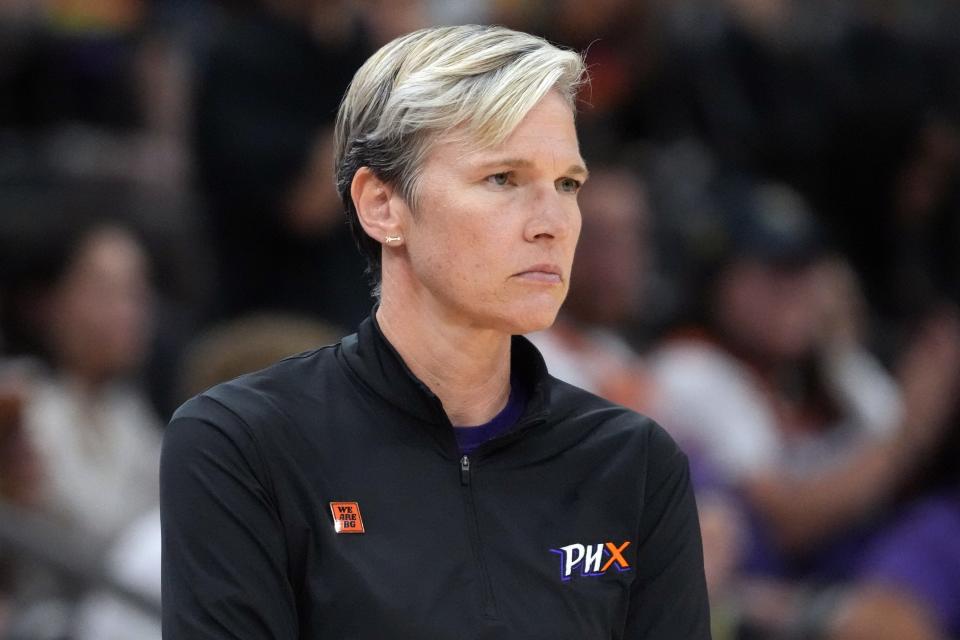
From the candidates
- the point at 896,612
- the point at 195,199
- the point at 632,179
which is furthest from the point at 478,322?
the point at 632,179

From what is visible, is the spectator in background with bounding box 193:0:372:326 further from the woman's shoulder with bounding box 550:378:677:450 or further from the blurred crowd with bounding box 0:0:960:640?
the woman's shoulder with bounding box 550:378:677:450

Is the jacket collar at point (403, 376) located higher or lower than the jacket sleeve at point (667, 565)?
higher

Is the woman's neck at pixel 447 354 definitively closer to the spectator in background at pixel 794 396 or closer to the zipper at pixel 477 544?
the zipper at pixel 477 544

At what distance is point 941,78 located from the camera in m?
8.70

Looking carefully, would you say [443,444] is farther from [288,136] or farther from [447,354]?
[288,136]

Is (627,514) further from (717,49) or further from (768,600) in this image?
(717,49)

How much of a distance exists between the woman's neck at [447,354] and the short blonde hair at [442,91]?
175mm

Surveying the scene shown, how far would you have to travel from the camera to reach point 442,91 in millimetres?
2115

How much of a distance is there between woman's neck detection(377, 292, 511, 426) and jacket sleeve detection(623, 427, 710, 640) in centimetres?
26

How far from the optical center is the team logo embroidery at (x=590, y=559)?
2129 millimetres

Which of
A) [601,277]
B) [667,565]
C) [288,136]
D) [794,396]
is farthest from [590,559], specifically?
[794,396]

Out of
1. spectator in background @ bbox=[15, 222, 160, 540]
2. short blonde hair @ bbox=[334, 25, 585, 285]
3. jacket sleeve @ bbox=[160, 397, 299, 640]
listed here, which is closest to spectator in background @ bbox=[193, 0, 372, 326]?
spectator in background @ bbox=[15, 222, 160, 540]

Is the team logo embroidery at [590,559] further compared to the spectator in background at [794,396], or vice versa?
the spectator in background at [794,396]

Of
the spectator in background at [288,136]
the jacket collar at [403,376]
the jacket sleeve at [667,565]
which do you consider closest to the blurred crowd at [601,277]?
the spectator in background at [288,136]
